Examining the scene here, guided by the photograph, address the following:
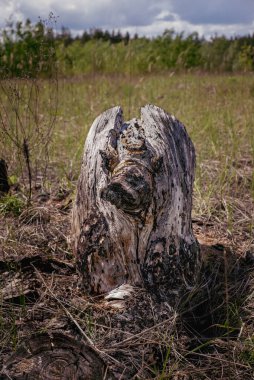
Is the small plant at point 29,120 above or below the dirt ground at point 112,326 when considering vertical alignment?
above

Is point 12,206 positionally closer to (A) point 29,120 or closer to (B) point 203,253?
(A) point 29,120

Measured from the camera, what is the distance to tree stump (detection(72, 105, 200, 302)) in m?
2.07

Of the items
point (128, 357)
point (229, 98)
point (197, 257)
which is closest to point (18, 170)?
point (197, 257)

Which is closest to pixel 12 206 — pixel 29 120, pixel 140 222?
pixel 29 120

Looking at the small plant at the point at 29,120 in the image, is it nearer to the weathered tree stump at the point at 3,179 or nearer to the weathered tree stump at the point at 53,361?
the weathered tree stump at the point at 3,179

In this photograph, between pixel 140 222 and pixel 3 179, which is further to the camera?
pixel 3 179

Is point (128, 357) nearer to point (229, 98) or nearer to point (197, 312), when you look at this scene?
point (197, 312)

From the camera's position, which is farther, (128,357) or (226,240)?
(226,240)

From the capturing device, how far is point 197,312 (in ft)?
7.38

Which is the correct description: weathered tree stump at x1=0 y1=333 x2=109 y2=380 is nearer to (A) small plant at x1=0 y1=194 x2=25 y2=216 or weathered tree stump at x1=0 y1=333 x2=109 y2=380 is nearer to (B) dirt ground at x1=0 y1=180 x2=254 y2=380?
(B) dirt ground at x1=0 y1=180 x2=254 y2=380

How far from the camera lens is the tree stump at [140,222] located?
207cm

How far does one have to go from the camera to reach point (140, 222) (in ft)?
6.79

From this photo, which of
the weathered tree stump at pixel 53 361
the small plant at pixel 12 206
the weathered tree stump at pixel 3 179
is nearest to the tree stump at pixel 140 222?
the weathered tree stump at pixel 53 361

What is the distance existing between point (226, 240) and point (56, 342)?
5.21ft
